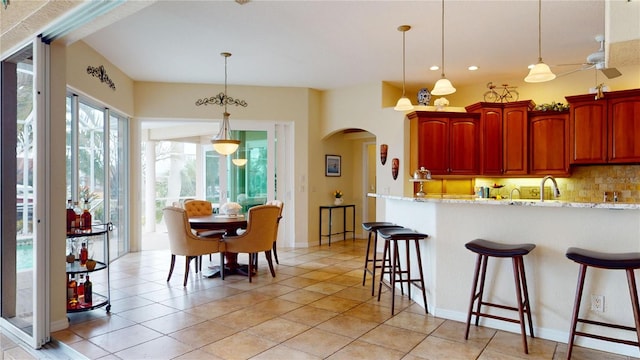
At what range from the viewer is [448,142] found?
6.14 meters

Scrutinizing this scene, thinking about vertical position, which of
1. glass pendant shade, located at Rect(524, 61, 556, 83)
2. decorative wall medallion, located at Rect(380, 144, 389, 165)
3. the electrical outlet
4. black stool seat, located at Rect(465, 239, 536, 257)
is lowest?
the electrical outlet

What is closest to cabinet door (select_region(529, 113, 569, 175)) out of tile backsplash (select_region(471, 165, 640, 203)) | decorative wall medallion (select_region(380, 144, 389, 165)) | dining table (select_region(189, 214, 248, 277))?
tile backsplash (select_region(471, 165, 640, 203))

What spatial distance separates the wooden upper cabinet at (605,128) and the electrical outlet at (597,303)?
11.3 feet

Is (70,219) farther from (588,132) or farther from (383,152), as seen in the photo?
(588,132)

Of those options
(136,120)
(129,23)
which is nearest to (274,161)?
(136,120)

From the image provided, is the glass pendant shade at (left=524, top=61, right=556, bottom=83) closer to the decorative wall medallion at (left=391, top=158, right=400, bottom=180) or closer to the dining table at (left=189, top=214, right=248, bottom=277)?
the decorative wall medallion at (left=391, top=158, right=400, bottom=180)

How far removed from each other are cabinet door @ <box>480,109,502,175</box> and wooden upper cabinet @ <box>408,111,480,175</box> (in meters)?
0.11

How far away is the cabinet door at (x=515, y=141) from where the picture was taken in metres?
5.91

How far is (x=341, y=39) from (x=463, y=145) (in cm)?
283

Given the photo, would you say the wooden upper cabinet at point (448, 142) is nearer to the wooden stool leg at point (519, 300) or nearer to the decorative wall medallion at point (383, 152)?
the decorative wall medallion at point (383, 152)

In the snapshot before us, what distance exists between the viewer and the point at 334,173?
7.61m

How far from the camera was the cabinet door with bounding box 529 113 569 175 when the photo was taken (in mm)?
5713

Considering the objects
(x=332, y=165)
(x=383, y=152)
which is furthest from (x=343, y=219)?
(x=383, y=152)

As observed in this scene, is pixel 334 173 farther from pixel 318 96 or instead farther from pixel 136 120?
pixel 136 120
